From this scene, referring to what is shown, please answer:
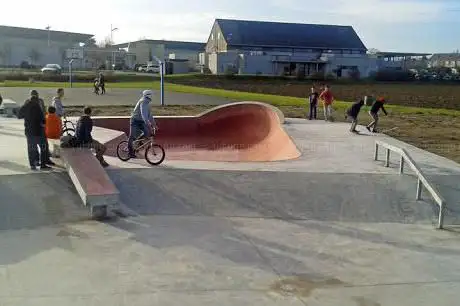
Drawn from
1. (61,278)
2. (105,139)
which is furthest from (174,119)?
(61,278)

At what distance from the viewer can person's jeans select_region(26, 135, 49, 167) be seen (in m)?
9.51

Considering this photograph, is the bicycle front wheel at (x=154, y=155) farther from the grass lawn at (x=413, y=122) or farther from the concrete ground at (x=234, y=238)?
the grass lawn at (x=413, y=122)

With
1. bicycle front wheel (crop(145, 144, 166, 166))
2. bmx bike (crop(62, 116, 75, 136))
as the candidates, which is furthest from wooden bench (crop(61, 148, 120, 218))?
bmx bike (crop(62, 116, 75, 136))

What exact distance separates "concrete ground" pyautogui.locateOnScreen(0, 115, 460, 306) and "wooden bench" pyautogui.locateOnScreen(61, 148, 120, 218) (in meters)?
0.25

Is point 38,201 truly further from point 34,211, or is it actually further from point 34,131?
point 34,131

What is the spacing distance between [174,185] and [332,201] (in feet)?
9.17

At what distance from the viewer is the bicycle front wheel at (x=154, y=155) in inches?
416

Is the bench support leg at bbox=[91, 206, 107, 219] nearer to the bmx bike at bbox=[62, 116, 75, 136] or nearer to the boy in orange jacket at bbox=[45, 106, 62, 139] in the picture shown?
the boy in orange jacket at bbox=[45, 106, 62, 139]

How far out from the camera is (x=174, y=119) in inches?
762

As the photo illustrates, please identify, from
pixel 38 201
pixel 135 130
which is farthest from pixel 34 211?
pixel 135 130

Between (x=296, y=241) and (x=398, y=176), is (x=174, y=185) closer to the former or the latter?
(x=296, y=241)

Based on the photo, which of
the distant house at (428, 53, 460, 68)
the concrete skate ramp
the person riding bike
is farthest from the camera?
the distant house at (428, 53, 460, 68)

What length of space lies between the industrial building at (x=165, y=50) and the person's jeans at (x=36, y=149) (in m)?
85.0

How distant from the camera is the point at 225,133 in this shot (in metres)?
19.2
